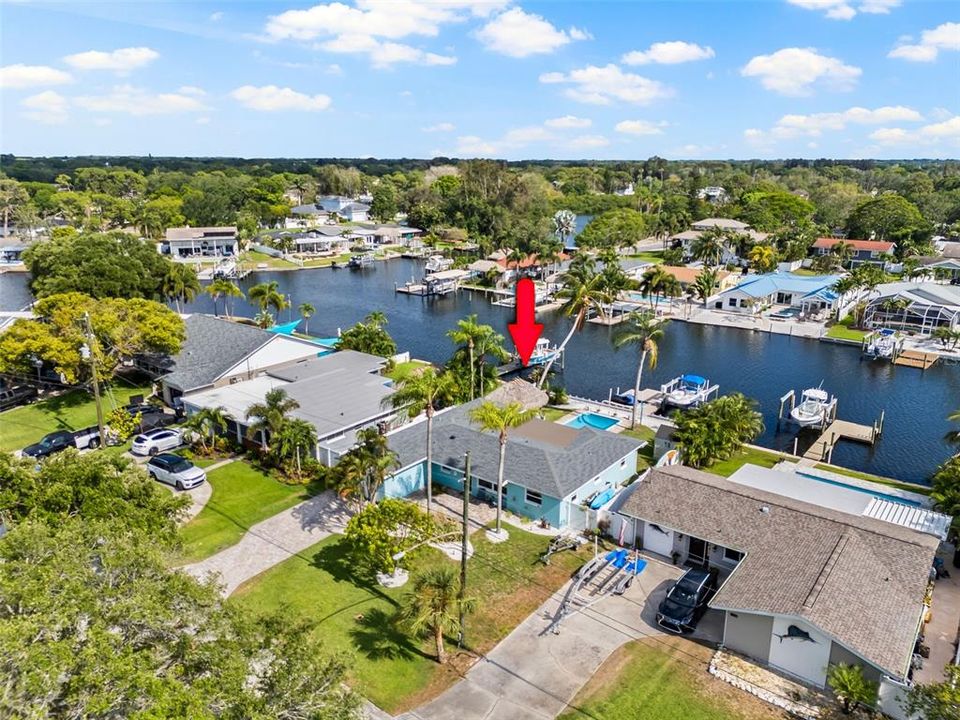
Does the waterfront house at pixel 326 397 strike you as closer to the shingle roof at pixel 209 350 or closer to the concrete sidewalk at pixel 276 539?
the shingle roof at pixel 209 350

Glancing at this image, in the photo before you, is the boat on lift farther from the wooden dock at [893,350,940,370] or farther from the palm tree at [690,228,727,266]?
the palm tree at [690,228,727,266]

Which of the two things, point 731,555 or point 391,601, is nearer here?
point 391,601

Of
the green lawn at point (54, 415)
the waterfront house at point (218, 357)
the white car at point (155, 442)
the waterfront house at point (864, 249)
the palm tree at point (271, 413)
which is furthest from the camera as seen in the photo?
the waterfront house at point (864, 249)

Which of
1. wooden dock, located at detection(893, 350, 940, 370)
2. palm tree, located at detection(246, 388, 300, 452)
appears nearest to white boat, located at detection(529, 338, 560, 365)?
palm tree, located at detection(246, 388, 300, 452)

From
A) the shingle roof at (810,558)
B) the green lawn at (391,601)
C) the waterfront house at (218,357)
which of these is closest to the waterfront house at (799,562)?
the shingle roof at (810,558)

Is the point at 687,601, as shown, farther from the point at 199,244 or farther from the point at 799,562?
the point at 199,244

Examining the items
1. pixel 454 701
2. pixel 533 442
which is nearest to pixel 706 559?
pixel 533 442

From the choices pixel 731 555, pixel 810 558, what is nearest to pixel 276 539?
pixel 731 555
